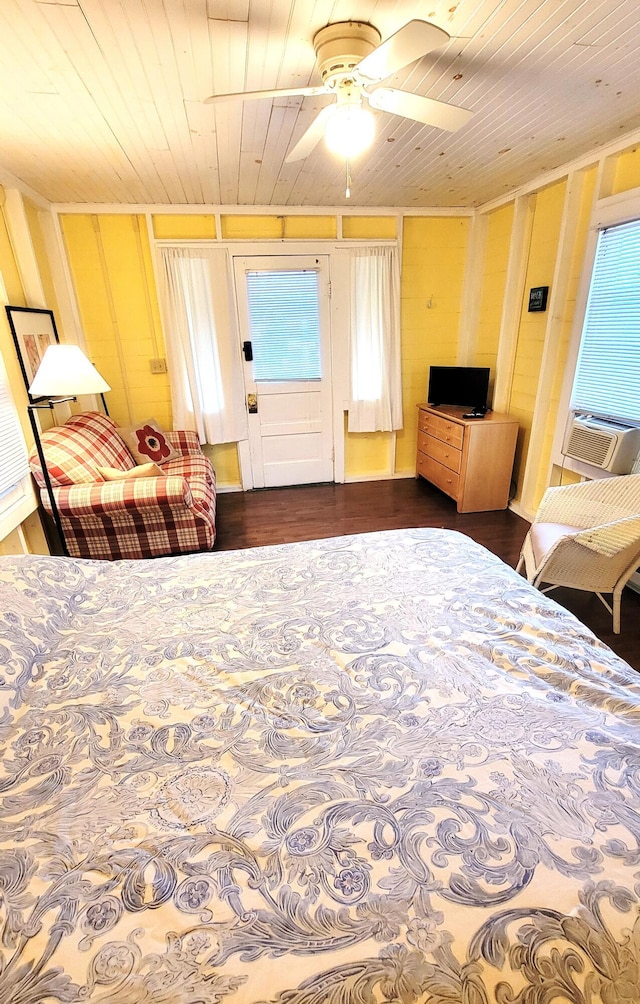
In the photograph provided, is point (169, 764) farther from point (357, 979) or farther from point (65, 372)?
point (65, 372)

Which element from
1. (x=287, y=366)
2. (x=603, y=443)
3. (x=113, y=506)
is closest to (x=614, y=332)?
(x=603, y=443)

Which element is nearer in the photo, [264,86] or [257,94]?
[257,94]

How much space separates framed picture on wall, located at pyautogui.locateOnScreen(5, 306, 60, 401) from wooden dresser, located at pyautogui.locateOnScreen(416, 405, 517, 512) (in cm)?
308

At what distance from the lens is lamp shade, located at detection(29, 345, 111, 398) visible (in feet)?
7.59

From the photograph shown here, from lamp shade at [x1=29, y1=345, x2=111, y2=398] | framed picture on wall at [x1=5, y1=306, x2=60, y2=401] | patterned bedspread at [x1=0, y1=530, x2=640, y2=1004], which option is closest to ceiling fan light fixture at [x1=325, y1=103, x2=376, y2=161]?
lamp shade at [x1=29, y1=345, x2=111, y2=398]

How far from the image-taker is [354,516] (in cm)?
387

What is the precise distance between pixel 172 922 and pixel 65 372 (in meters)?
2.33

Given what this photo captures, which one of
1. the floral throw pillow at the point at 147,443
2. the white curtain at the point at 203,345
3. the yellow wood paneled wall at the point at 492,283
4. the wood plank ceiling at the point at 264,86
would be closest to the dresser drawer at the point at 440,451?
the yellow wood paneled wall at the point at 492,283

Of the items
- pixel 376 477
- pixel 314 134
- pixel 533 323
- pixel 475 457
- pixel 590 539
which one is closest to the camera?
pixel 314 134

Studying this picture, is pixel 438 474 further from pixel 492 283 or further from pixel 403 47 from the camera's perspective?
pixel 403 47

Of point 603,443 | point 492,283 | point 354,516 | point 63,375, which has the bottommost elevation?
point 354,516

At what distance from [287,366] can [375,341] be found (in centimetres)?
85

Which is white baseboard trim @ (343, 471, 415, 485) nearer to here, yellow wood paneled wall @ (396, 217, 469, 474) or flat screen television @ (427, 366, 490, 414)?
yellow wood paneled wall @ (396, 217, 469, 474)

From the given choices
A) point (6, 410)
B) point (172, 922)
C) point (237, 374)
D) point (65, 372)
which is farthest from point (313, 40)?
point (237, 374)
